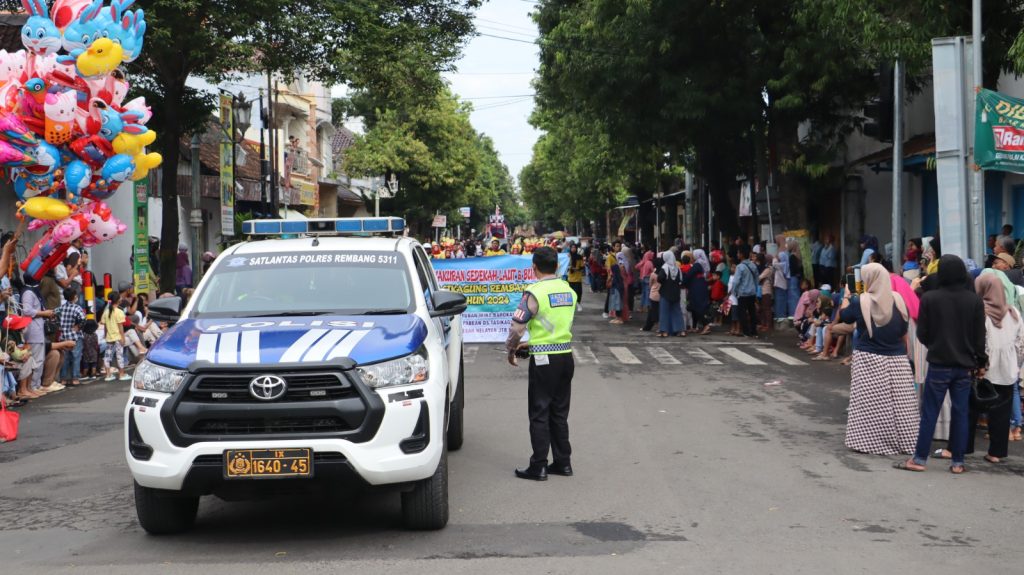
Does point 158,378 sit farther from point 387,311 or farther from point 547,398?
point 547,398

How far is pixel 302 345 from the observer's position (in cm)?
678

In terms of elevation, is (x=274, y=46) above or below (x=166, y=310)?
above

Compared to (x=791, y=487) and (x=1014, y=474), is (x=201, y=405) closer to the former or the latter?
(x=791, y=487)

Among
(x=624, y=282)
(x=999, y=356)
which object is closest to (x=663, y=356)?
(x=624, y=282)

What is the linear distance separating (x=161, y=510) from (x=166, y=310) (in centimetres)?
145

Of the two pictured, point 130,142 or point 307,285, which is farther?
point 130,142

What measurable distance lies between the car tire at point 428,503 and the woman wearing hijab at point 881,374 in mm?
4544

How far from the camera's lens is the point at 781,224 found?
24.5m

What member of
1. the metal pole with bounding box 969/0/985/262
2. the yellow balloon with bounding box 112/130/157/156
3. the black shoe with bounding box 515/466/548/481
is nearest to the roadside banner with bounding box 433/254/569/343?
the yellow balloon with bounding box 112/130/157/156

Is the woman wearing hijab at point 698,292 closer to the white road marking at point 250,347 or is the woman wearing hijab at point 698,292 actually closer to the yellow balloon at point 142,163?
the yellow balloon at point 142,163

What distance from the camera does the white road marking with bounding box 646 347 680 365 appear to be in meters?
18.1

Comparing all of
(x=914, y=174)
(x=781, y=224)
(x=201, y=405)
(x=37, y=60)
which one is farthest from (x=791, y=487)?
(x=914, y=174)

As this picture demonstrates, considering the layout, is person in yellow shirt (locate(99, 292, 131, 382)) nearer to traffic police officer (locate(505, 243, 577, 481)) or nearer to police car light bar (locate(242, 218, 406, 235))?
police car light bar (locate(242, 218, 406, 235))

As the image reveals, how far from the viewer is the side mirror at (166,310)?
7734mm
